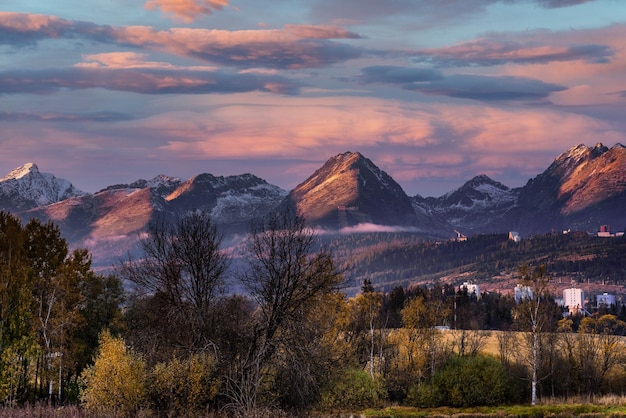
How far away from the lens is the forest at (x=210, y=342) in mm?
58875

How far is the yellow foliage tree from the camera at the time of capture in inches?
2207

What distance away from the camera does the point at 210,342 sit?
63906 mm

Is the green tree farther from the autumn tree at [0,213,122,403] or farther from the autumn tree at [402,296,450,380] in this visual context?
the autumn tree at [402,296,450,380]

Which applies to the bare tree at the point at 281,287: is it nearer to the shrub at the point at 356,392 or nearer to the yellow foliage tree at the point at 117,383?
the yellow foliage tree at the point at 117,383

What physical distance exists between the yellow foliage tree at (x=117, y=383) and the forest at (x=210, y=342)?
11cm

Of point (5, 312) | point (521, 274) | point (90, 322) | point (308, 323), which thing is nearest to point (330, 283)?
point (308, 323)

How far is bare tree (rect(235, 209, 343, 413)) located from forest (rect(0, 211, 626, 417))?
5.2 inches

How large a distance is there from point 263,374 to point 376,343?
59223 mm

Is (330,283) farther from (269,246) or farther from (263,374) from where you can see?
(263,374)

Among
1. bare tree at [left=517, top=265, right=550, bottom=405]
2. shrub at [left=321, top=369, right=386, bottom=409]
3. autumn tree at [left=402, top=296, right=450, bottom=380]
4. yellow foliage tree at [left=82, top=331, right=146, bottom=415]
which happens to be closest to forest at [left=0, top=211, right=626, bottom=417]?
yellow foliage tree at [left=82, top=331, right=146, bottom=415]

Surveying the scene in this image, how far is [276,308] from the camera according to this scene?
67.0m

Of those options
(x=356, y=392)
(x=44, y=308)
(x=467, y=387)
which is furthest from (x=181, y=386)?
(x=467, y=387)

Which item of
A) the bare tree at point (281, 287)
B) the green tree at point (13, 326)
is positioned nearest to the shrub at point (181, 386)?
the bare tree at point (281, 287)

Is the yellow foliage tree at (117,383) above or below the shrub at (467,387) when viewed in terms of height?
above
